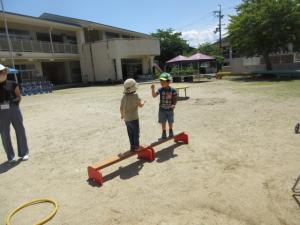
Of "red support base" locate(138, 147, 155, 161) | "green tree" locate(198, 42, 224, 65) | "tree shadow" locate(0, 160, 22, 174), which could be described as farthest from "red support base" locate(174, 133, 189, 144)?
"green tree" locate(198, 42, 224, 65)

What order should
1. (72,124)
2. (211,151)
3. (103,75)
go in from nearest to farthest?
(211,151) → (72,124) → (103,75)

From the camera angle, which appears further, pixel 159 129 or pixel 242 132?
pixel 159 129

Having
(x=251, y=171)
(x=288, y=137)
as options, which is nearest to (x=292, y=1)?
(x=288, y=137)

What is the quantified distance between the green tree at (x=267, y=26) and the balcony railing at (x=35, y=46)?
15623mm

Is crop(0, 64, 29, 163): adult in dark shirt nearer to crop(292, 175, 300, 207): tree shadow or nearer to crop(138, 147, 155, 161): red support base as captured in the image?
crop(138, 147, 155, 161): red support base

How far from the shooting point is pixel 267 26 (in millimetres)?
21094

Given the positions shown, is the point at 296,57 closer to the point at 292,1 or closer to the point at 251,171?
the point at 292,1

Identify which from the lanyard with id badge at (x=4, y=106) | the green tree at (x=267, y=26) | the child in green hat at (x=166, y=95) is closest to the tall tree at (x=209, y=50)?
the green tree at (x=267, y=26)

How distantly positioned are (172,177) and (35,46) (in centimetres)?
2279

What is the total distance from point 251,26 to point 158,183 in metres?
20.8

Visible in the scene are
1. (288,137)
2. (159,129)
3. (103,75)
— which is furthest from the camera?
(103,75)

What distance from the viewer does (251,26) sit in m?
21.7

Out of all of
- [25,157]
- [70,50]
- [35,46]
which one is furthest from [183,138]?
[70,50]

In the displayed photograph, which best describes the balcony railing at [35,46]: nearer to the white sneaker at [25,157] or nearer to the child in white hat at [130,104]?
the white sneaker at [25,157]
